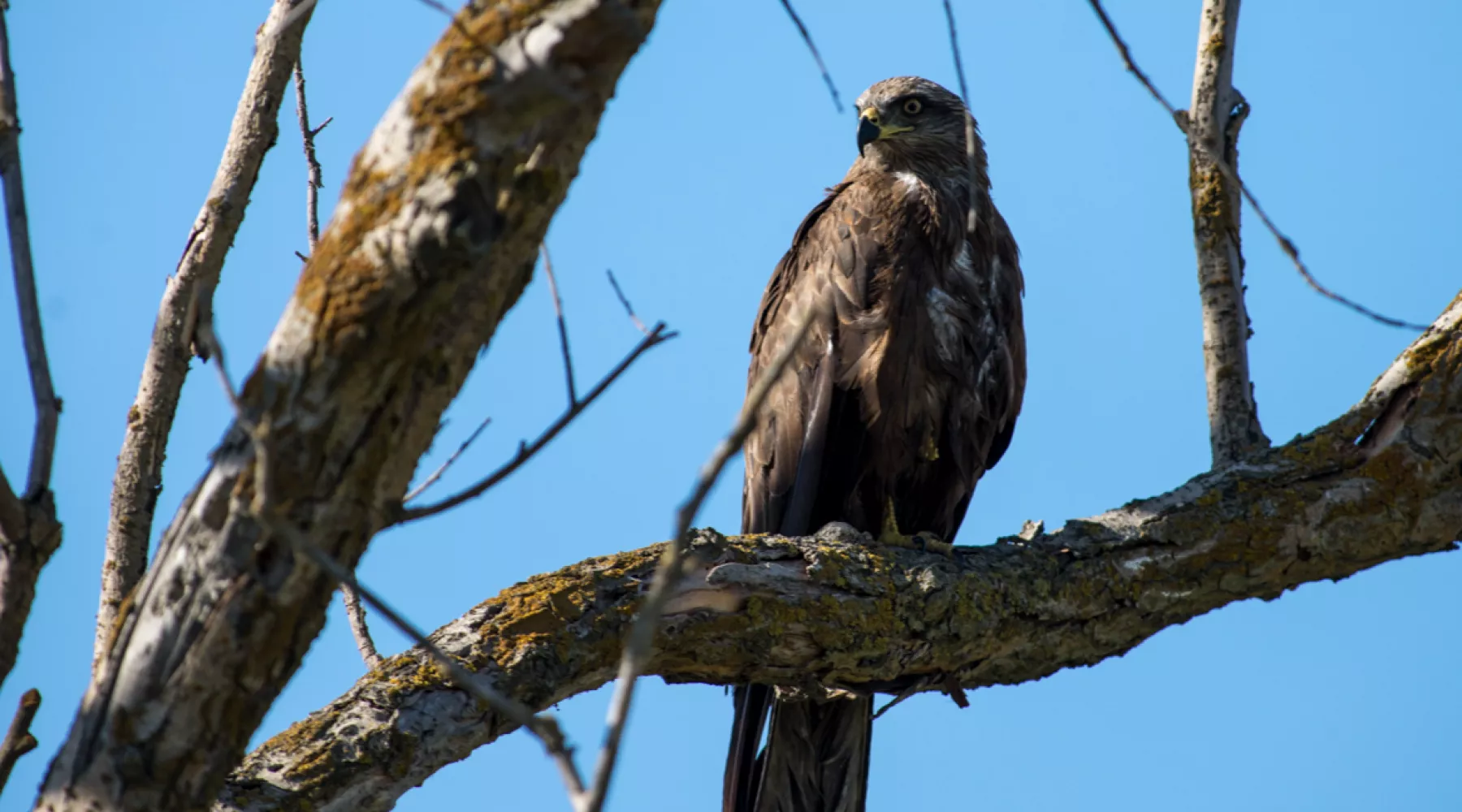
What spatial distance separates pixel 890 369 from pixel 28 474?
310 centimetres

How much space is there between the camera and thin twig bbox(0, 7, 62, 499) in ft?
5.86

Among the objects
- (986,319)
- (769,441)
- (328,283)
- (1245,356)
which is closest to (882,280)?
(986,319)

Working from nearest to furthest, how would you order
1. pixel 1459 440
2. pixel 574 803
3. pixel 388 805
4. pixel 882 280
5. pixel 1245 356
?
1. pixel 574 803
2. pixel 388 805
3. pixel 1459 440
4. pixel 1245 356
5. pixel 882 280

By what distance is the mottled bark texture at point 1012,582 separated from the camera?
312cm

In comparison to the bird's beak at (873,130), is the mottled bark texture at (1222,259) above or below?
below

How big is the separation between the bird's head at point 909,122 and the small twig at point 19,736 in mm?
3927

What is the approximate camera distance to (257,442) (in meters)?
1.60

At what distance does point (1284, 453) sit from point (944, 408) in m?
1.16

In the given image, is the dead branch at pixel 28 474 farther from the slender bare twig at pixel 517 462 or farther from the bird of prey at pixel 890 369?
the bird of prey at pixel 890 369

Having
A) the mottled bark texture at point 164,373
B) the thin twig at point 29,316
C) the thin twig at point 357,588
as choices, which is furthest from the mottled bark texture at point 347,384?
the mottled bark texture at point 164,373

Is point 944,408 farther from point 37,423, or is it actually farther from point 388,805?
point 37,423

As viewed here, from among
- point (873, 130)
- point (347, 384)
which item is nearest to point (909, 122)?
point (873, 130)

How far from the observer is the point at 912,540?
13.4 feet

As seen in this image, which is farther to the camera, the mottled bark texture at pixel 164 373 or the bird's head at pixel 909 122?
the bird's head at pixel 909 122
